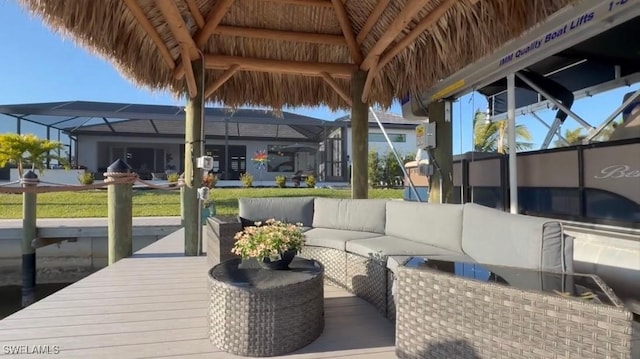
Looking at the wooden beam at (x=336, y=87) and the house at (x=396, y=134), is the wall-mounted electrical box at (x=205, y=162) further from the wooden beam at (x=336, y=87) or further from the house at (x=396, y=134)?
the house at (x=396, y=134)

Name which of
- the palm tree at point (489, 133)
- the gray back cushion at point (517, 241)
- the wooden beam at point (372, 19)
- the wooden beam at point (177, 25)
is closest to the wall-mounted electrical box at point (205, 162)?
the wooden beam at point (177, 25)

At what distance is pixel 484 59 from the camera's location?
393cm

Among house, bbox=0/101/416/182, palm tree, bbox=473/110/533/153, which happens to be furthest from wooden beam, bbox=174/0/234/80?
house, bbox=0/101/416/182

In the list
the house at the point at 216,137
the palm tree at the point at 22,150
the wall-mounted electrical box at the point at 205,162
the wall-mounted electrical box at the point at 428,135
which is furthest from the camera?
the house at the point at 216,137

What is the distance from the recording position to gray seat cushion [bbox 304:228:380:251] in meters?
3.00

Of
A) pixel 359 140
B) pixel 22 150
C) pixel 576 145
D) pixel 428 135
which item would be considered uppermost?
pixel 22 150

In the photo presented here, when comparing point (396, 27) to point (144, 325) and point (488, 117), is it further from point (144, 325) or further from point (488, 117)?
point (144, 325)

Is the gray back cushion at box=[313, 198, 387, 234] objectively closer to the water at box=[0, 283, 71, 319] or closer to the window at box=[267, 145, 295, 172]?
the water at box=[0, 283, 71, 319]

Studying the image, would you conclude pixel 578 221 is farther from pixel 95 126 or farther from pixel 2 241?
pixel 95 126

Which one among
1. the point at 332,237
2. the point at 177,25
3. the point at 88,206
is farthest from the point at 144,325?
the point at 88,206

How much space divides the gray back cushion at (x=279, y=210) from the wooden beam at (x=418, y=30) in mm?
1956

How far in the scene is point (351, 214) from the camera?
363 centimetres

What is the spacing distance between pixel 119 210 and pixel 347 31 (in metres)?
3.39

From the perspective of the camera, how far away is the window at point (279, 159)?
21852mm
